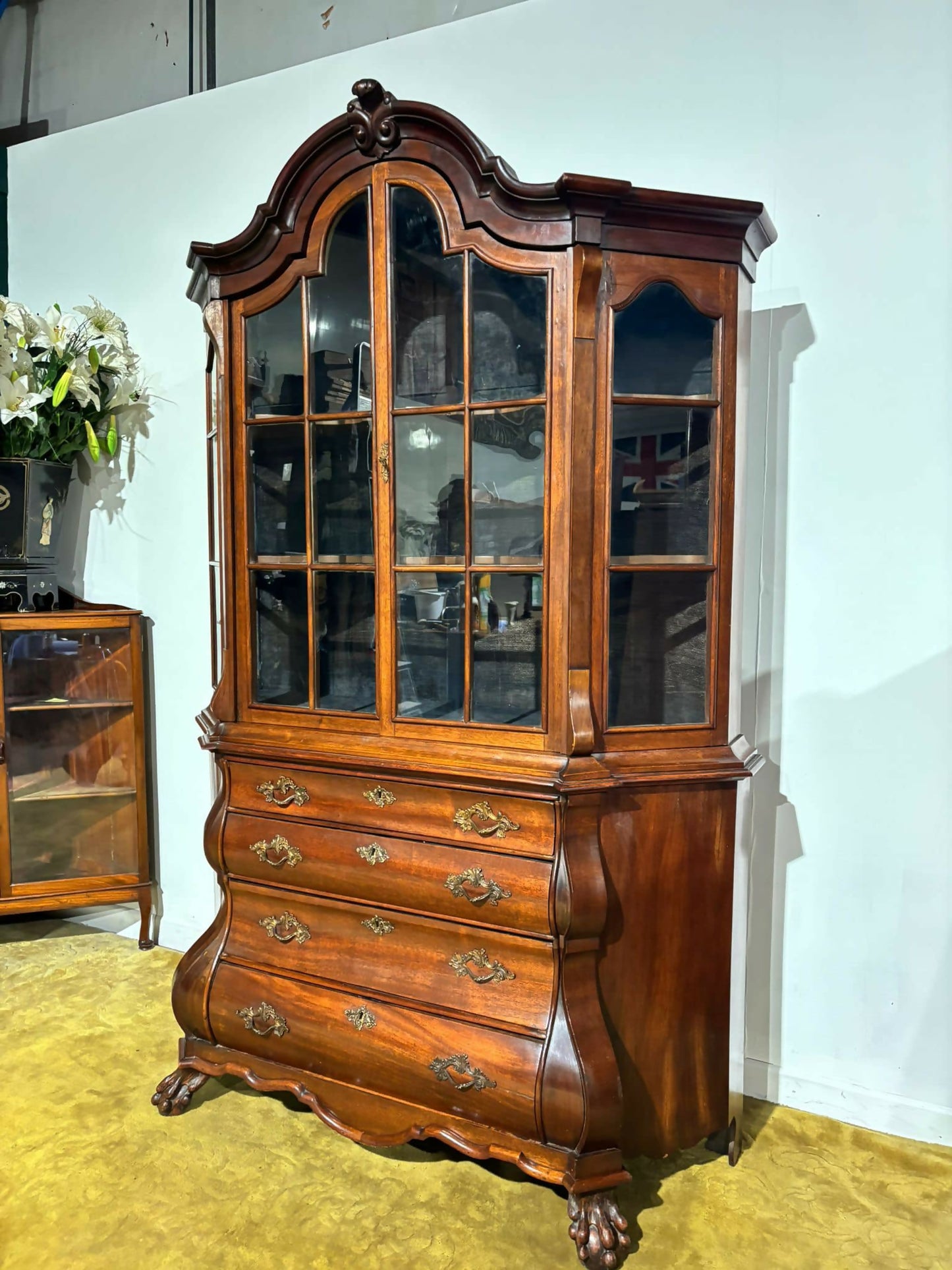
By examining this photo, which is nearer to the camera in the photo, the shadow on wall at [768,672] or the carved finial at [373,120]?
the carved finial at [373,120]

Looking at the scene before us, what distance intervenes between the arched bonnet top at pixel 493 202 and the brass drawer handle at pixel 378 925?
134cm

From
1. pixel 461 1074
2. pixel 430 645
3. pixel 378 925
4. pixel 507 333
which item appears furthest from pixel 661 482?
pixel 461 1074

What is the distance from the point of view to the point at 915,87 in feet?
6.13

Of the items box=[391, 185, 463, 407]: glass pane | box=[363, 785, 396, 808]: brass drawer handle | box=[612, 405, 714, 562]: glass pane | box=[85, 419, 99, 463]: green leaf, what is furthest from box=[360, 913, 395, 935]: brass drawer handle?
box=[85, 419, 99, 463]: green leaf

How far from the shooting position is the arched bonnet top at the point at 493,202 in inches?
62.9

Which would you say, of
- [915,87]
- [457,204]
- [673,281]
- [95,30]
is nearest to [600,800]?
[673,281]

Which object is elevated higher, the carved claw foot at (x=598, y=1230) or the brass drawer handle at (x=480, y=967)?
the brass drawer handle at (x=480, y=967)

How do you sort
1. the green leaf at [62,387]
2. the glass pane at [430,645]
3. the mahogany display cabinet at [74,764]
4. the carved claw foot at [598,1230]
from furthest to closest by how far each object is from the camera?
the mahogany display cabinet at [74,764] → the green leaf at [62,387] → the glass pane at [430,645] → the carved claw foot at [598,1230]

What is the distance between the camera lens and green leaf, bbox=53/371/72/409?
2.66m

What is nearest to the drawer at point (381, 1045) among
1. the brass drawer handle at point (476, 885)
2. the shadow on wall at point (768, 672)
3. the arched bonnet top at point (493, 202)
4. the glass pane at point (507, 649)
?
the brass drawer handle at point (476, 885)

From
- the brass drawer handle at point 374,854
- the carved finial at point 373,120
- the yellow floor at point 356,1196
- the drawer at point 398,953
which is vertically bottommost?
the yellow floor at point 356,1196

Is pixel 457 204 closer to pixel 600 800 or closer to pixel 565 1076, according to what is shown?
pixel 600 800

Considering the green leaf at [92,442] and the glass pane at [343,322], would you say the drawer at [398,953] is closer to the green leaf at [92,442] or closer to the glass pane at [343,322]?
the glass pane at [343,322]

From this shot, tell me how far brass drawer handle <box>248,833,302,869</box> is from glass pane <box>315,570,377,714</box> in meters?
0.31
